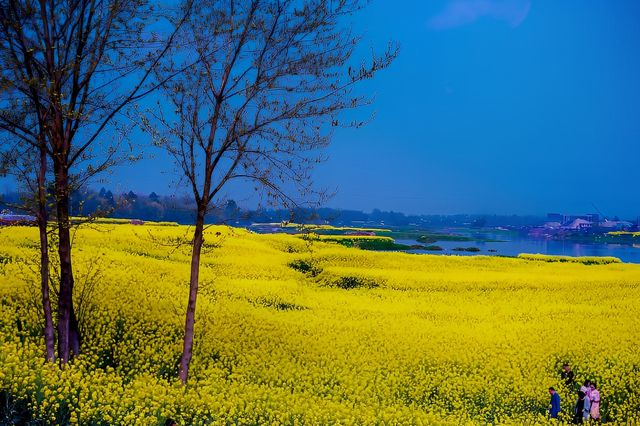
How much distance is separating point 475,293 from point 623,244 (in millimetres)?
63802

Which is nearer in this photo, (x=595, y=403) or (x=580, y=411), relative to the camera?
(x=595, y=403)

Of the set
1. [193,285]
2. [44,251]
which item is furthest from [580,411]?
[44,251]

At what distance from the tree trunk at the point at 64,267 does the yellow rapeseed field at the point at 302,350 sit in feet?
2.04

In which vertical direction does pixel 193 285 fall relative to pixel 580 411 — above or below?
above

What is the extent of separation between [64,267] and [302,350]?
8436mm

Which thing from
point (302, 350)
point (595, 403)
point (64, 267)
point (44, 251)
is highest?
point (44, 251)

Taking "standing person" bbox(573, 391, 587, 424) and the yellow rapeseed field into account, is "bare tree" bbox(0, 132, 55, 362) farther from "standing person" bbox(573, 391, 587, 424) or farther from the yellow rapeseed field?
"standing person" bbox(573, 391, 587, 424)

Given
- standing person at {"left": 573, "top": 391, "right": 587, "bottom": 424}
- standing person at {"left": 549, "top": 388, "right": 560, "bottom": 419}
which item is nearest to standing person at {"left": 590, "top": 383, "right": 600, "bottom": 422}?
standing person at {"left": 573, "top": 391, "right": 587, "bottom": 424}

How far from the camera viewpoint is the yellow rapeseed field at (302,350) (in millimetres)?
13633

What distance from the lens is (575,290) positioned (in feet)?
113

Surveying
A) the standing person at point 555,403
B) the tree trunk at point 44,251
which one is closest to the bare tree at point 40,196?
the tree trunk at point 44,251

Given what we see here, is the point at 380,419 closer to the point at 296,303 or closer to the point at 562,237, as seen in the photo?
the point at 296,303

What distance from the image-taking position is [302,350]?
1983 cm

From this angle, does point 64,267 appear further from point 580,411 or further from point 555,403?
point 580,411
